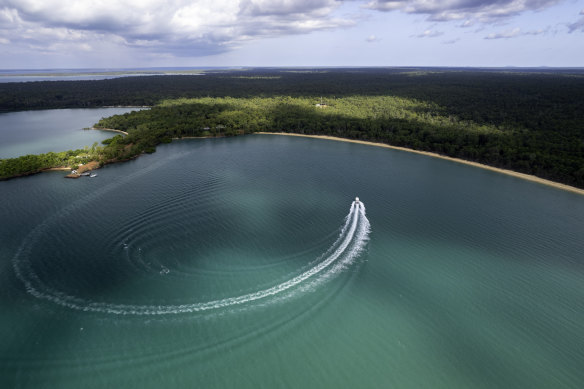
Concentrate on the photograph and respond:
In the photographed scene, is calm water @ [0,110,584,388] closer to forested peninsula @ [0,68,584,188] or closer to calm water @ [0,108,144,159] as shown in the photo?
forested peninsula @ [0,68,584,188]

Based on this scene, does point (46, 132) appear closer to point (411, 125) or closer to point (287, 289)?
point (287, 289)

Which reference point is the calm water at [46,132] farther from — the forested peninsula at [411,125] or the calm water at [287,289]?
the calm water at [287,289]

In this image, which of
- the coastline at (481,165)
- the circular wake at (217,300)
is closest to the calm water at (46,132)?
the circular wake at (217,300)

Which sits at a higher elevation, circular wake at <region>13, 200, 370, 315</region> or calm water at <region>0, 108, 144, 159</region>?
calm water at <region>0, 108, 144, 159</region>

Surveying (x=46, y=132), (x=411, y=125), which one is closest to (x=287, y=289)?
(x=411, y=125)

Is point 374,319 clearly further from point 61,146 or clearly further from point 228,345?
point 61,146

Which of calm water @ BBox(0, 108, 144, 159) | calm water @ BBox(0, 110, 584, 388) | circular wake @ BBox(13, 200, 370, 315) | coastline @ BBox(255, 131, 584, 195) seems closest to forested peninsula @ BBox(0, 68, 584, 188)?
coastline @ BBox(255, 131, 584, 195)
